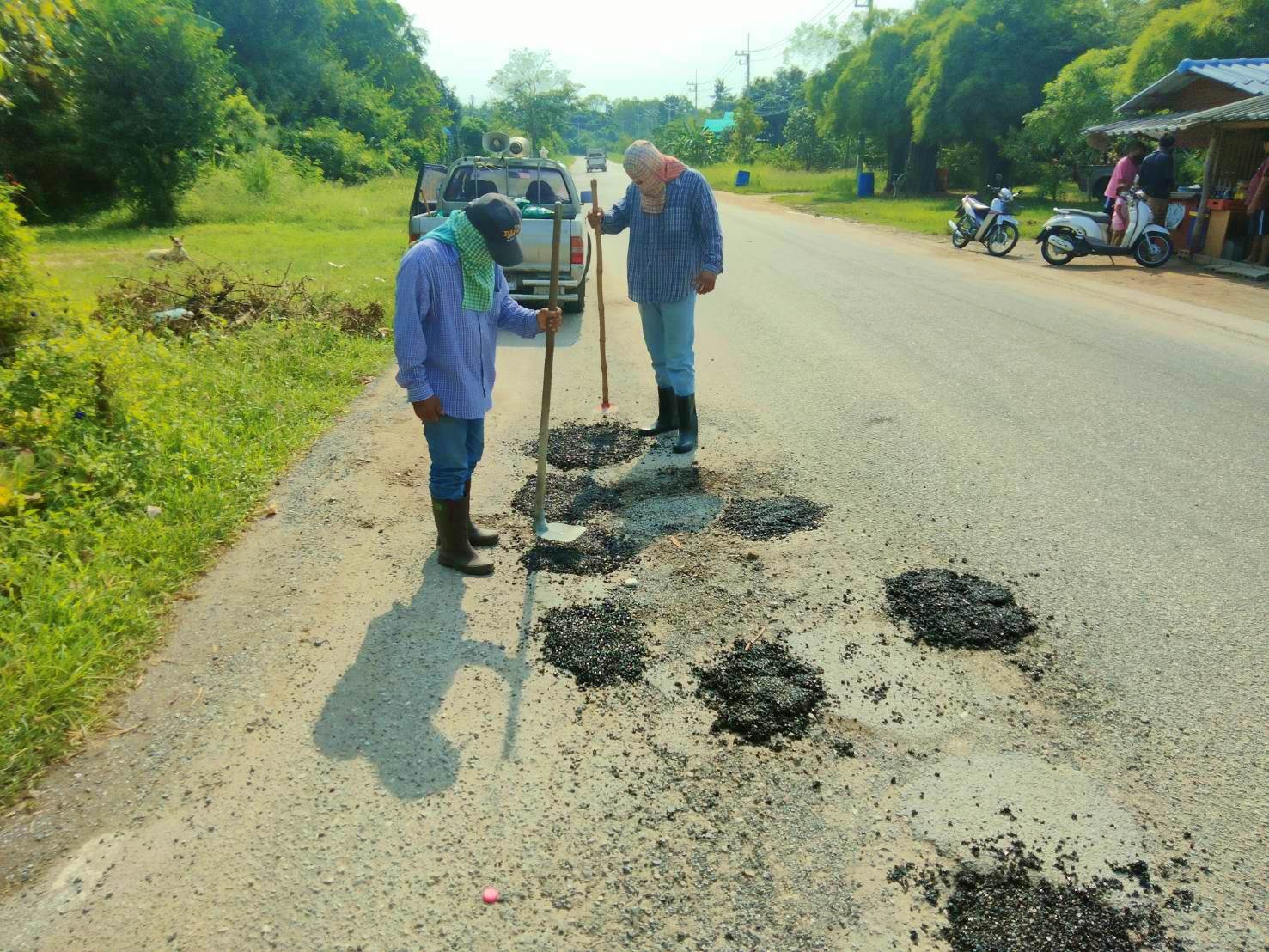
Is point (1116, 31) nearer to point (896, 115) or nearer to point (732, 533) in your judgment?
point (896, 115)

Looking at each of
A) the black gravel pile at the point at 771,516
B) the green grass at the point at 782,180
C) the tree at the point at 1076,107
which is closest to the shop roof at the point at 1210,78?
the tree at the point at 1076,107

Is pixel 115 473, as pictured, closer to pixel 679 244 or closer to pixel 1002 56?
pixel 679 244

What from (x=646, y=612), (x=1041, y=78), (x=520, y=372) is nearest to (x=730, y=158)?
(x=1041, y=78)

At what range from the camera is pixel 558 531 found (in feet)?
14.5

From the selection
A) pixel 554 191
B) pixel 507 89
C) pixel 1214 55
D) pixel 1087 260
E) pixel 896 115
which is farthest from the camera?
pixel 507 89

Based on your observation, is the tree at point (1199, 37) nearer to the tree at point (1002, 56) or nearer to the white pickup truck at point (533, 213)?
the tree at point (1002, 56)

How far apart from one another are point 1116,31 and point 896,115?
6926 mm

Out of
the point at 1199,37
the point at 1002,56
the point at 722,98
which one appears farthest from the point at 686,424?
the point at 722,98

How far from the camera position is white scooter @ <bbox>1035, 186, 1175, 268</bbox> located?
13.4 m

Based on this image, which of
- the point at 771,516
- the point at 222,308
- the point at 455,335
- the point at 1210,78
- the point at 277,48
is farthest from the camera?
the point at 277,48

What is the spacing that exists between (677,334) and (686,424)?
0.59m

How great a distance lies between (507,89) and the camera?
252 feet

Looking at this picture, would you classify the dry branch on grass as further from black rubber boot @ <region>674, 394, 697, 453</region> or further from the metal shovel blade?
the metal shovel blade

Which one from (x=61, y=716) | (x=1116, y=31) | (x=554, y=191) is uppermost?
(x=1116, y=31)
